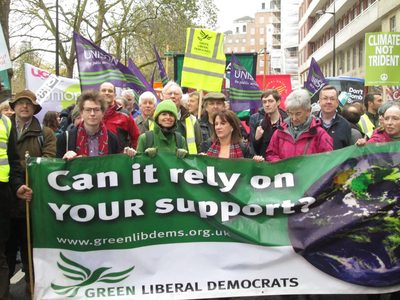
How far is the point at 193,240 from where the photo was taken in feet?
12.6

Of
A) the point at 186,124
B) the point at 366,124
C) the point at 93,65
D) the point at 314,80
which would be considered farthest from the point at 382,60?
the point at 93,65

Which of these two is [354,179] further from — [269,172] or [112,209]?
[112,209]

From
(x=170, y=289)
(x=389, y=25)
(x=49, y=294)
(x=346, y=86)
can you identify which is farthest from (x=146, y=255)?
(x=389, y=25)

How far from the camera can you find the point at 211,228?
3848 mm

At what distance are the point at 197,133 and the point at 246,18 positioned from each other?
143514mm

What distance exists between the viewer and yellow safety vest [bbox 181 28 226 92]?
269 inches

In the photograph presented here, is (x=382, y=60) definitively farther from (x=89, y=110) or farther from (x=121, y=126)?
(x=89, y=110)

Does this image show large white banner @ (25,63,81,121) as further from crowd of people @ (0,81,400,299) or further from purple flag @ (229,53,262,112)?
crowd of people @ (0,81,400,299)

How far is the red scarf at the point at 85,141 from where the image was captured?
13.8 feet

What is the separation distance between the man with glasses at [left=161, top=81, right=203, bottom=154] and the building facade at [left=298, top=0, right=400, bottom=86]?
888 inches

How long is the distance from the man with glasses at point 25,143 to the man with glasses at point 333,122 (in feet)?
9.44

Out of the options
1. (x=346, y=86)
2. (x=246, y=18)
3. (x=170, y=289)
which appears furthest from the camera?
(x=246, y=18)

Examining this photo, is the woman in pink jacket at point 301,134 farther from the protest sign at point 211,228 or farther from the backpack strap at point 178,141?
the backpack strap at point 178,141

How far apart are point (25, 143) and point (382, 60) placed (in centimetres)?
643
